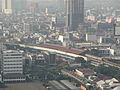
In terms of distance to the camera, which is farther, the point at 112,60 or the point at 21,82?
the point at 112,60

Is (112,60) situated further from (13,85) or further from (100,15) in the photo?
(100,15)

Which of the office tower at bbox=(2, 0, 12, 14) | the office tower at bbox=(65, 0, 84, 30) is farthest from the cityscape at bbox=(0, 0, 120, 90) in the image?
the office tower at bbox=(2, 0, 12, 14)

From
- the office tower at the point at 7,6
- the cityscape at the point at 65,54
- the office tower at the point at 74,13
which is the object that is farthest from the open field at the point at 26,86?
the office tower at the point at 7,6

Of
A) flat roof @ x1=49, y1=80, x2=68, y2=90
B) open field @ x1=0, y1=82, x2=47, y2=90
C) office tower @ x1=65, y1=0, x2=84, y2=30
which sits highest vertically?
office tower @ x1=65, y1=0, x2=84, y2=30

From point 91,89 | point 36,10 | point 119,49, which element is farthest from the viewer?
point 36,10

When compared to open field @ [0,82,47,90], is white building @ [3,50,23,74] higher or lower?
higher

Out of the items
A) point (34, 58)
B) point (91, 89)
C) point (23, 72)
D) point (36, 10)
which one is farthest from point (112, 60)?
point (36, 10)

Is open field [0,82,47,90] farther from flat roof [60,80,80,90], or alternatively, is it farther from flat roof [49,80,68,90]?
flat roof [60,80,80,90]

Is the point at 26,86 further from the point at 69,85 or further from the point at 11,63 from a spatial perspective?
the point at 11,63
